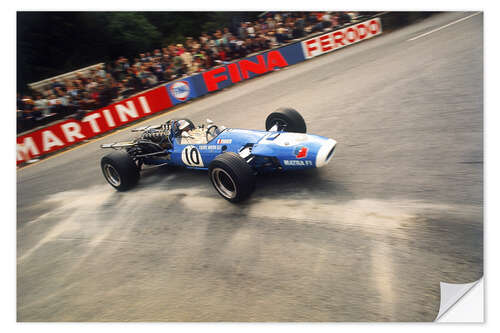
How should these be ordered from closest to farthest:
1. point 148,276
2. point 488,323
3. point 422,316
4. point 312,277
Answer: point 422,316 < point 312,277 < point 488,323 < point 148,276

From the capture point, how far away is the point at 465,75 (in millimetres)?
6246

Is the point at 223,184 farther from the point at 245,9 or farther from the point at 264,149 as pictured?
the point at 245,9

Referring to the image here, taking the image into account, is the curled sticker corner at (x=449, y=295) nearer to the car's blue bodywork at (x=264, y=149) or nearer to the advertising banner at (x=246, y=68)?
the car's blue bodywork at (x=264, y=149)

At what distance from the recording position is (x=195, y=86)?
9.31 m

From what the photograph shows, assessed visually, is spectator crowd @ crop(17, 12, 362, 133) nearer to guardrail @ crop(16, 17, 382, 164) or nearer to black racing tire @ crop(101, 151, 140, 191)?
guardrail @ crop(16, 17, 382, 164)

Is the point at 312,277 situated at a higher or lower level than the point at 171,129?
lower

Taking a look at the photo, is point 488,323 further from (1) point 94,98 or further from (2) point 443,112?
(1) point 94,98

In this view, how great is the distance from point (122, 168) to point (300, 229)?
3730 mm

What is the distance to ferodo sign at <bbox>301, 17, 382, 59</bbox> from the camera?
7.69 meters

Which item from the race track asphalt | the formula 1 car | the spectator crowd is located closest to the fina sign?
the spectator crowd

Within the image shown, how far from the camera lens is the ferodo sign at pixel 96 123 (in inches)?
273

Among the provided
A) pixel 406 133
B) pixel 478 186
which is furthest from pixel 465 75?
pixel 478 186

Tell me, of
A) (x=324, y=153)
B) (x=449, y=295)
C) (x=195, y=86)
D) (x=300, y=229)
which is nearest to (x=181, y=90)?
(x=195, y=86)
